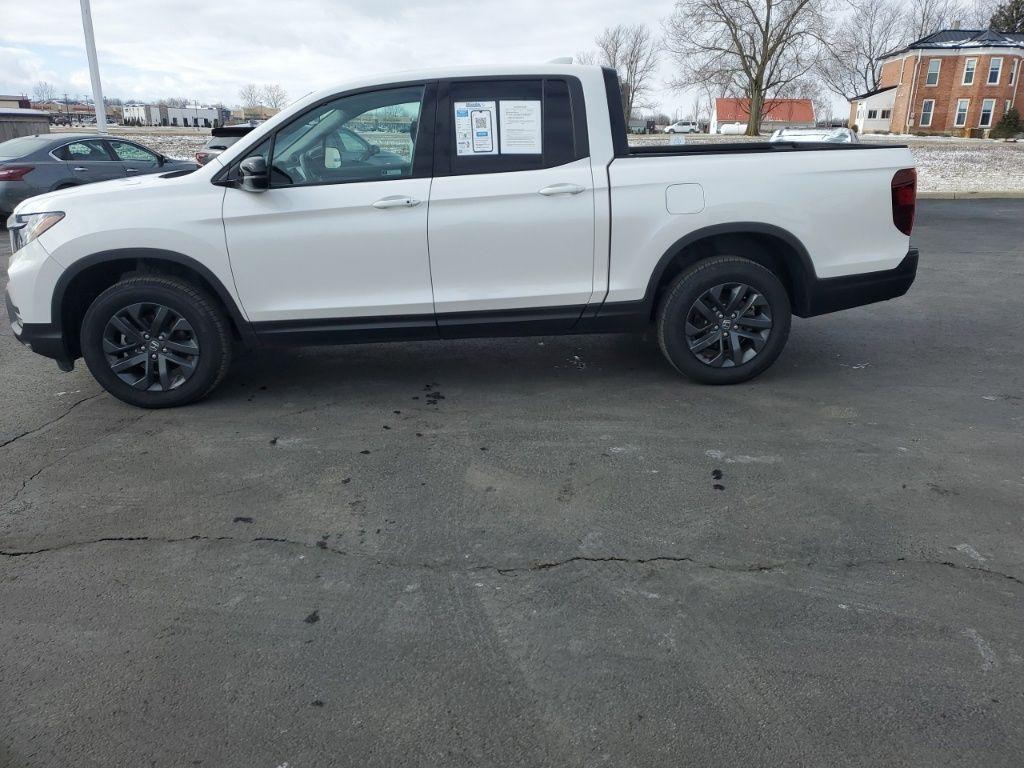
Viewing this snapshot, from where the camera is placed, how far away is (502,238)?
15.5 ft

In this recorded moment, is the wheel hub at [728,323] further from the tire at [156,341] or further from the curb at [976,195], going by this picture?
the curb at [976,195]

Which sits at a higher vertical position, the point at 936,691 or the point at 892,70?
the point at 892,70

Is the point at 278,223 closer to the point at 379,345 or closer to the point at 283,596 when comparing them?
the point at 379,345

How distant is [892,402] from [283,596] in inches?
153

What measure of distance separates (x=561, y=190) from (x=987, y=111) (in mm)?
65456

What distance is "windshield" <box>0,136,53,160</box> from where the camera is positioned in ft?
40.8

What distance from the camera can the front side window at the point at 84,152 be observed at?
41.8ft

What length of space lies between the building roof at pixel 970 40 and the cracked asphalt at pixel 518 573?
6329 centimetres

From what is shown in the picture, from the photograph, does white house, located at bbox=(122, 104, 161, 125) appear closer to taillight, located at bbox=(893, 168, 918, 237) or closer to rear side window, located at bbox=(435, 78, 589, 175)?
rear side window, located at bbox=(435, 78, 589, 175)

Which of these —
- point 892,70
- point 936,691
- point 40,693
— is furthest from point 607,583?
point 892,70

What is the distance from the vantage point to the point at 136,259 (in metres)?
4.83

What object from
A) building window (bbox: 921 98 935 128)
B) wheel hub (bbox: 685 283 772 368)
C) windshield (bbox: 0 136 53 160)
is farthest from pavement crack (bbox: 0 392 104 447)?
building window (bbox: 921 98 935 128)

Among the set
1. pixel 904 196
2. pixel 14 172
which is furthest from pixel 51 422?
pixel 14 172

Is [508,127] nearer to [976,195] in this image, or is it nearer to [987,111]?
[976,195]
